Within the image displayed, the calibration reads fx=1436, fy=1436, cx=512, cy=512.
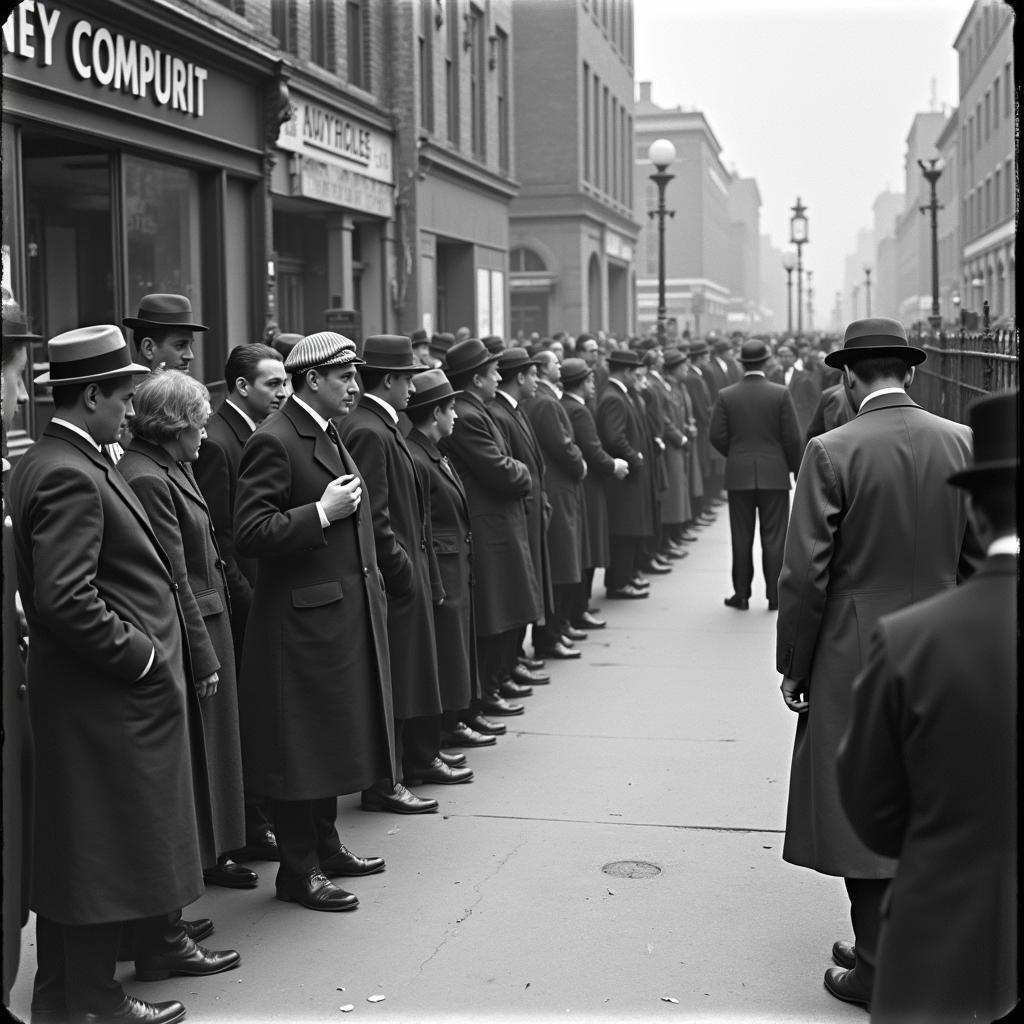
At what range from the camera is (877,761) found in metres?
2.83

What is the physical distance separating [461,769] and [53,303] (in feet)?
22.9

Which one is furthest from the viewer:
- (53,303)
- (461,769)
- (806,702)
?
(53,303)

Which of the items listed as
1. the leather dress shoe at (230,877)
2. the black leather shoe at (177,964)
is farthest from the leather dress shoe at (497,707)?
the black leather shoe at (177,964)

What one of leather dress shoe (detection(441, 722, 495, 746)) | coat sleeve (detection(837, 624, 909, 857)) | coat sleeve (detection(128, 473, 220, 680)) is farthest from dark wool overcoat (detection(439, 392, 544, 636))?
coat sleeve (detection(837, 624, 909, 857))

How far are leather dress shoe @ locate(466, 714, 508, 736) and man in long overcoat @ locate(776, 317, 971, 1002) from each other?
149 inches

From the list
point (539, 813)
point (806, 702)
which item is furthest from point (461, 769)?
point (806, 702)

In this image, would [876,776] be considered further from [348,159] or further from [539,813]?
[348,159]

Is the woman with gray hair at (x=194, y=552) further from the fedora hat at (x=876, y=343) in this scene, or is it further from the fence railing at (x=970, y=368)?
the fence railing at (x=970, y=368)

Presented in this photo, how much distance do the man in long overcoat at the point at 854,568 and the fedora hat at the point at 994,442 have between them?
80.1 inches

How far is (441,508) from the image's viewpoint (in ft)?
25.6

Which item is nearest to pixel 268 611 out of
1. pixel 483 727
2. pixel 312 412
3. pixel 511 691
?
pixel 312 412

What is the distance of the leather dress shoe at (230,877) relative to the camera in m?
6.04

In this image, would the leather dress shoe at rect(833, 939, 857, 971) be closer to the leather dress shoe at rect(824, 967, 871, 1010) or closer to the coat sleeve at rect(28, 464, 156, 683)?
the leather dress shoe at rect(824, 967, 871, 1010)

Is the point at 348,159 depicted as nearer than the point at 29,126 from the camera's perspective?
No
